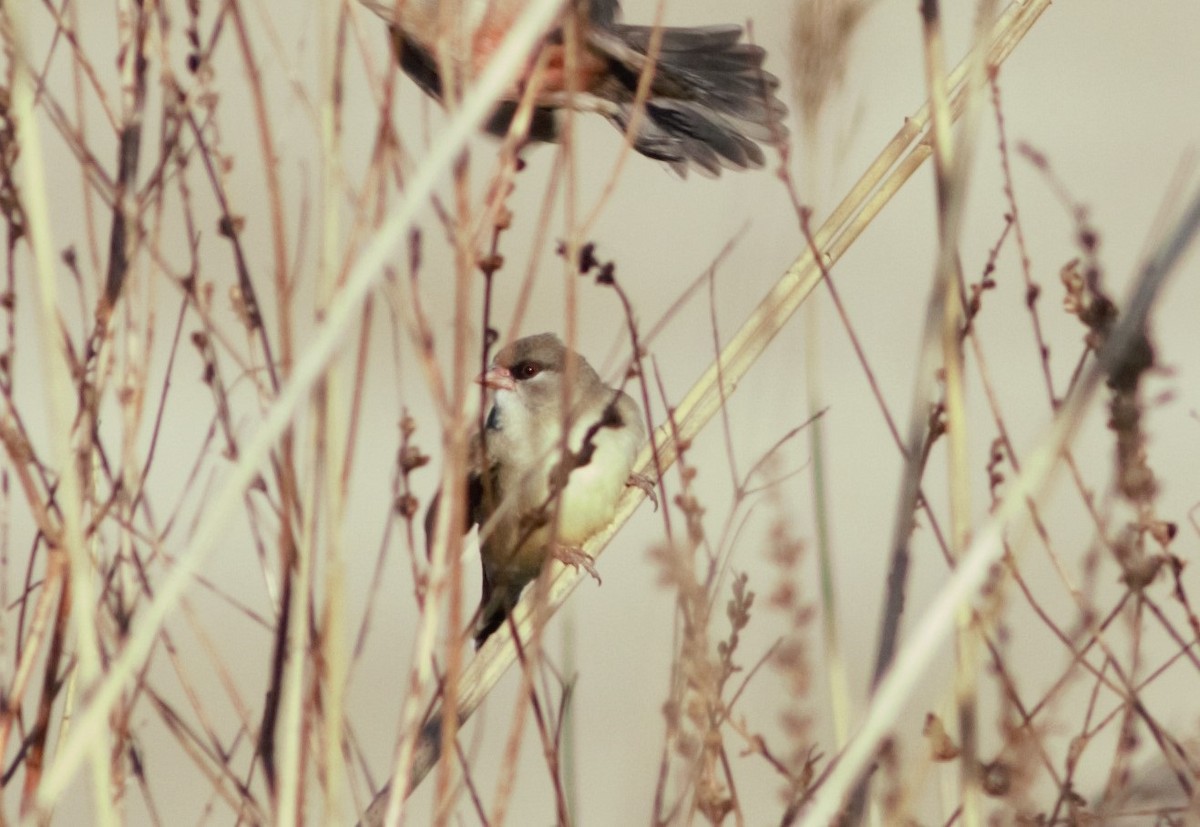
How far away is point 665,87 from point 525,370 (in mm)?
853

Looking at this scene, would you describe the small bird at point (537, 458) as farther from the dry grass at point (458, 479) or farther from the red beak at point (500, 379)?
the dry grass at point (458, 479)

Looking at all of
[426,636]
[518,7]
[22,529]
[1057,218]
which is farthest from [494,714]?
[426,636]

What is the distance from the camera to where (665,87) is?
133 inches

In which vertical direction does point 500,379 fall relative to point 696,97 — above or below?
below

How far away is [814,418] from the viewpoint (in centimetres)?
180

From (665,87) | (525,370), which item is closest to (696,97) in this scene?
(665,87)

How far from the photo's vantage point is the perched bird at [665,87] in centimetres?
332

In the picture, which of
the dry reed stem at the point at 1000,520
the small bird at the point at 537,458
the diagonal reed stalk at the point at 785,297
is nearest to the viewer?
the dry reed stem at the point at 1000,520

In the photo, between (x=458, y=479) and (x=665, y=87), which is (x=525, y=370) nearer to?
(x=665, y=87)

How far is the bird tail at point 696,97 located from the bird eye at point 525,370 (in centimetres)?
61

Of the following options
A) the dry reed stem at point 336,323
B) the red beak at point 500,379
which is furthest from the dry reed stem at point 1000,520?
the red beak at point 500,379

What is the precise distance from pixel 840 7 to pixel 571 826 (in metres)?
0.97

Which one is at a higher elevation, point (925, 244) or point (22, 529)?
point (925, 244)

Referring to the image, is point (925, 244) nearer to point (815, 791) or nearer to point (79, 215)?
point (79, 215)
